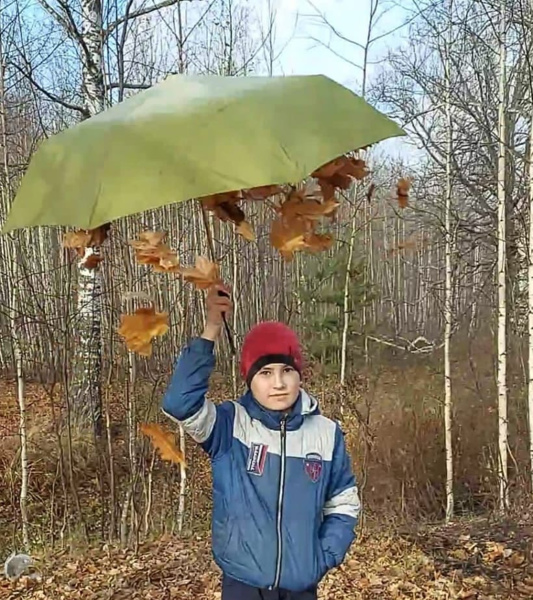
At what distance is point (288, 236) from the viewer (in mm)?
1709

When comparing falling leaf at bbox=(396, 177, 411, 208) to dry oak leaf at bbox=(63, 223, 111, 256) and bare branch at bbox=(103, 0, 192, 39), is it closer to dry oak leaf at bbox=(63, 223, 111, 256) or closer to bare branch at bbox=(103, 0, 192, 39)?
dry oak leaf at bbox=(63, 223, 111, 256)

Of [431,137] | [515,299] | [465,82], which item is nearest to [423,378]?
[515,299]

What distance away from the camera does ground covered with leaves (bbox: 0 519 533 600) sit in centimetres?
391

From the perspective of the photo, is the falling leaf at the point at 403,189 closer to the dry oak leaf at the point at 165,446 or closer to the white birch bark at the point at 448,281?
the dry oak leaf at the point at 165,446

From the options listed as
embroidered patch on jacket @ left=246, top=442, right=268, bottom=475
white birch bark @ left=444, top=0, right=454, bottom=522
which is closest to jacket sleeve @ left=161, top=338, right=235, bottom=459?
embroidered patch on jacket @ left=246, top=442, right=268, bottom=475

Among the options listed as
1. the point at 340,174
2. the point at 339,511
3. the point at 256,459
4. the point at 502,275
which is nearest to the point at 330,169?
the point at 340,174

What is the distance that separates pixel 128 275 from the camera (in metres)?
4.92

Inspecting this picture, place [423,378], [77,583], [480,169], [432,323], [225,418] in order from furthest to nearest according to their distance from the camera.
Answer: [432,323] < [423,378] < [480,169] < [77,583] < [225,418]

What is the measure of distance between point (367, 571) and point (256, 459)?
2.78m

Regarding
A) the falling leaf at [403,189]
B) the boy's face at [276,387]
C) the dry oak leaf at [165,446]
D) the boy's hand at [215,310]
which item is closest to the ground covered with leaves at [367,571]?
the dry oak leaf at [165,446]

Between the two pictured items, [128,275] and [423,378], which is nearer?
[128,275]

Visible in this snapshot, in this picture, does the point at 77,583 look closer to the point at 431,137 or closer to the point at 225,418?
the point at 225,418

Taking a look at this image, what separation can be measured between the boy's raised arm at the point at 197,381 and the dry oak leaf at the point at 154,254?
22cm

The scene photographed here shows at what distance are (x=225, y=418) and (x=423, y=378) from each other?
9.67 metres
